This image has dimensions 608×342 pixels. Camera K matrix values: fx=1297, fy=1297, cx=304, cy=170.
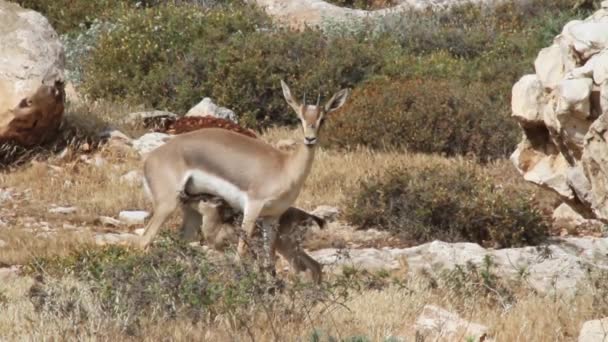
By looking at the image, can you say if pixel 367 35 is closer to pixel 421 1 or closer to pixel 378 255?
pixel 421 1

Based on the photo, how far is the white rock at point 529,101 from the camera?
8.93 meters

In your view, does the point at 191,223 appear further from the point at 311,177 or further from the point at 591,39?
the point at 591,39

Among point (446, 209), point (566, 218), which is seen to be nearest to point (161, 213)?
point (446, 209)

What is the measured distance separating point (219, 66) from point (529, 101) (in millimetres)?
11113

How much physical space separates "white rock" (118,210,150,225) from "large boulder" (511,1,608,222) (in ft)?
18.2

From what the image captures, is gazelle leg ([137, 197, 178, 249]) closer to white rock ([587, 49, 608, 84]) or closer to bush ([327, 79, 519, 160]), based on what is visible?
white rock ([587, 49, 608, 84])

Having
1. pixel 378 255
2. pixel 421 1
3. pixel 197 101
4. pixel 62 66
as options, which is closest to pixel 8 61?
pixel 62 66

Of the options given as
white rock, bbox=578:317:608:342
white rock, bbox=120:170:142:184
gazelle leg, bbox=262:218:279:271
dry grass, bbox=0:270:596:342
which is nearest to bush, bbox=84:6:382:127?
white rock, bbox=120:170:142:184

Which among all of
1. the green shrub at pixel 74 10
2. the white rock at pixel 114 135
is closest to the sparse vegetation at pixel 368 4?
the green shrub at pixel 74 10

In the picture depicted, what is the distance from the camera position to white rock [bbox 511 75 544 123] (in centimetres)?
893

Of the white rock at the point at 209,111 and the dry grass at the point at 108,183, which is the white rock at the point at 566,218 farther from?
the white rock at the point at 209,111

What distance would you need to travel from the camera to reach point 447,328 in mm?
7312

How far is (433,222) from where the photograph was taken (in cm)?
1355

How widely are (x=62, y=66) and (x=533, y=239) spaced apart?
635cm
